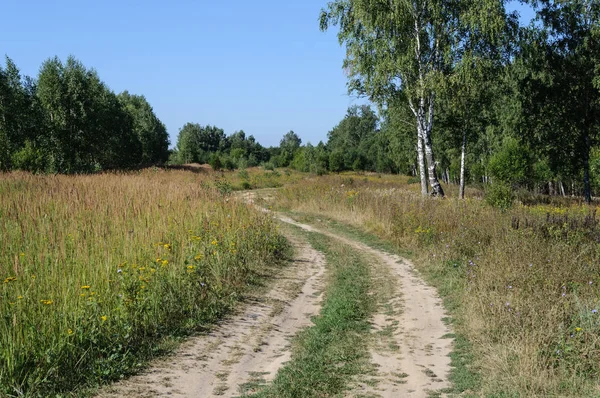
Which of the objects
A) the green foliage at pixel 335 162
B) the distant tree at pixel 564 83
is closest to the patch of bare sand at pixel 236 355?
the distant tree at pixel 564 83

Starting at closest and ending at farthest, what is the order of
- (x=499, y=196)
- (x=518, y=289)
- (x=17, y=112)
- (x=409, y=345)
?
(x=409, y=345), (x=518, y=289), (x=499, y=196), (x=17, y=112)

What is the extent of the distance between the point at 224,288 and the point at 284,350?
2.43 metres

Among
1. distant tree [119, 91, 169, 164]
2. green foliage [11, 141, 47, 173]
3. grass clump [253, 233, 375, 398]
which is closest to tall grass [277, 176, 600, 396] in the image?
grass clump [253, 233, 375, 398]

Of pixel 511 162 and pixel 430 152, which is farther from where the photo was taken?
pixel 511 162

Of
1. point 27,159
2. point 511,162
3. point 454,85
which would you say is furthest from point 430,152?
point 511,162

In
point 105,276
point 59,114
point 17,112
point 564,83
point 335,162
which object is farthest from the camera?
point 335,162

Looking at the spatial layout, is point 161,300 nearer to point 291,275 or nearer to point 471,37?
point 291,275

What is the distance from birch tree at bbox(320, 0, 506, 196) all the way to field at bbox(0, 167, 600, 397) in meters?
8.80

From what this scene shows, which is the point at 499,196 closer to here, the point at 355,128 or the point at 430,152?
the point at 430,152

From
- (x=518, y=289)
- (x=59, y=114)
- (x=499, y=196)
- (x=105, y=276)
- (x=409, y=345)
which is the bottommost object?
(x=409, y=345)

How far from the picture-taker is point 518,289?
725 cm

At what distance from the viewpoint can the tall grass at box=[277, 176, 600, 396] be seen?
5223 millimetres

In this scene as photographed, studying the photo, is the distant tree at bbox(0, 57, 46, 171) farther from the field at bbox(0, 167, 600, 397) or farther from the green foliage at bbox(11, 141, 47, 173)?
the field at bbox(0, 167, 600, 397)

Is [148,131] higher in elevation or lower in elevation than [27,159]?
higher
